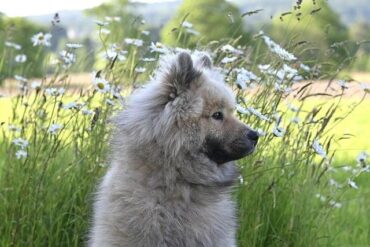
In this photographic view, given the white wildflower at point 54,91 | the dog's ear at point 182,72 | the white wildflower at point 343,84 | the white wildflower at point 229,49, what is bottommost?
the white wildflower at point 54,91

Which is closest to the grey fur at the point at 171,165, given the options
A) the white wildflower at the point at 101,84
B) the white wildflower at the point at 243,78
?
the white wildflower at the point at 243,78

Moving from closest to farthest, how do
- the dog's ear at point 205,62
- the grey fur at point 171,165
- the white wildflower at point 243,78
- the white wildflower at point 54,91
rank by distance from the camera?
the grey fur at point 171,165 → the dog's ear at point 205,62 → the white wildflower at point 243,78 → the white wildflower at point 54,91

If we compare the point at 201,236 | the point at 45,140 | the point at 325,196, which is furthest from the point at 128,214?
the point at 325,196

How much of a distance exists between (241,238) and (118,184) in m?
1.26

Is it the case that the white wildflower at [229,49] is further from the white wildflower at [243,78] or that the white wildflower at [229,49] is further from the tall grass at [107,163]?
the white wildflower at [243,78]

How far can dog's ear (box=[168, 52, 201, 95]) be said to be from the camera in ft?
11.6

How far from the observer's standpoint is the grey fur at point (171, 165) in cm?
352

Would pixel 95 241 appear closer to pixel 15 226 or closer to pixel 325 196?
pixel 15 226

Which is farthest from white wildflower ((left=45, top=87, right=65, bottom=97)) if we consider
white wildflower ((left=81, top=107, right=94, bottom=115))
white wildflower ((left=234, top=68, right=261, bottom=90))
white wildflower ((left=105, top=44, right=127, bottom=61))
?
white wildflower ((left=234, top=68, right=261, bottom=90))

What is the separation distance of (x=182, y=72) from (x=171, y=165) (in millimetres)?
496

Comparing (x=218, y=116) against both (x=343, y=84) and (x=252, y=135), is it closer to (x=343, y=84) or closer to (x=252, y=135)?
(x=252, y=135)

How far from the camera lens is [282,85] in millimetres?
4516

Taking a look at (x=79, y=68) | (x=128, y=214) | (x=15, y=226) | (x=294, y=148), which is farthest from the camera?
(x=79, y=68)

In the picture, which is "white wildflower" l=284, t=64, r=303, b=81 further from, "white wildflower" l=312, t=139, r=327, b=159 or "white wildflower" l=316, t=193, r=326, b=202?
"white wildflower" l=316, t=193, r=326, b=202
